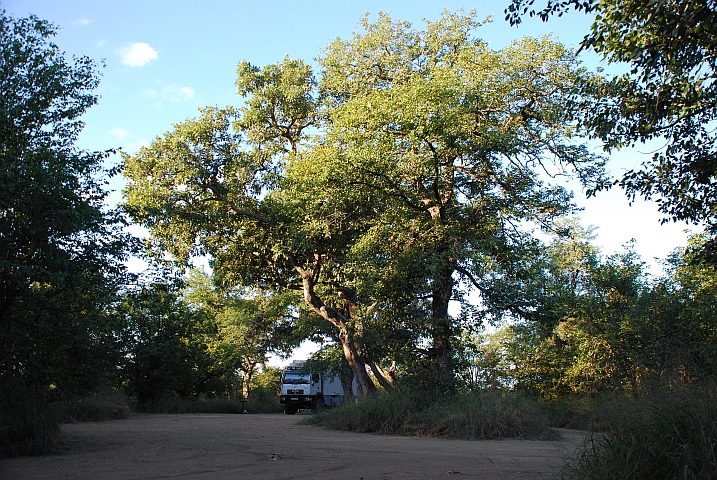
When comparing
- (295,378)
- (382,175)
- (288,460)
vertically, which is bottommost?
(288,460)

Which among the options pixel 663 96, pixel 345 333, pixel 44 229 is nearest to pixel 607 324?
pixel 345 333

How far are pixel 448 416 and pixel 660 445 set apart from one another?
9.14 m

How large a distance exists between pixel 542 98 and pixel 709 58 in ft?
30.5

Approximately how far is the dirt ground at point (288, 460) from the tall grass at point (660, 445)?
1247mm

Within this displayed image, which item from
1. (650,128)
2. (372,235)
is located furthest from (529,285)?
(650,128)

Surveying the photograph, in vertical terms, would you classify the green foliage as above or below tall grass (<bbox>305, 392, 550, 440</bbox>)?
above

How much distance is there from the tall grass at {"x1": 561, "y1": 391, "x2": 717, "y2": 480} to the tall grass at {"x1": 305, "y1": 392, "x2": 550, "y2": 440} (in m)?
7.83

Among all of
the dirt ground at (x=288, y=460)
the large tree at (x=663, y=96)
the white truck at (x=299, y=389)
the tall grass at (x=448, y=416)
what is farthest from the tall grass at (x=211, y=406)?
the large tree at (x=663, y=96)

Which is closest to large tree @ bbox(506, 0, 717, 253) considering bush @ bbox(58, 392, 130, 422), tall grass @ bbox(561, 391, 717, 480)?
tall grass @ bbox(561, 391, 717, 480)

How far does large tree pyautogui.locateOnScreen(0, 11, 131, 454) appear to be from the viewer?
9.11 m

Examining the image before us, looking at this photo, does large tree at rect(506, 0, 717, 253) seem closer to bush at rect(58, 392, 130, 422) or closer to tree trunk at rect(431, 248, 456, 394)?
tree trunk at rect(431, 248, 456, 394)

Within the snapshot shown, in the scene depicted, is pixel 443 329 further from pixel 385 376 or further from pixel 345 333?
pixel 385 376

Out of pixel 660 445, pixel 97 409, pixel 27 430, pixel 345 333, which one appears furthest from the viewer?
pixel 97 409

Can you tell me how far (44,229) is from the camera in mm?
9180
